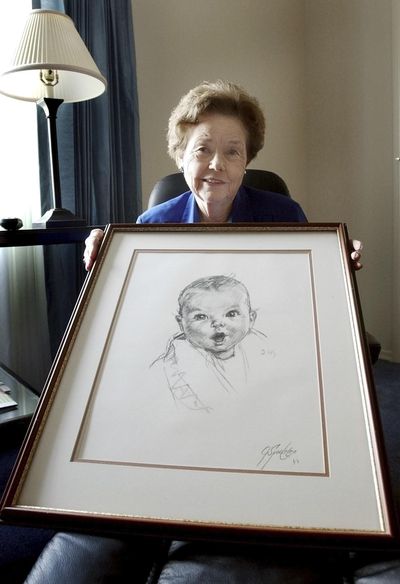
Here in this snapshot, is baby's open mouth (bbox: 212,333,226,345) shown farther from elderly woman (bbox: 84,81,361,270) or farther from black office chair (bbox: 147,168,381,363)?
black office chair (bbox: 147,168,381,363)

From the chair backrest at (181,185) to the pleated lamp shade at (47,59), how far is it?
1.18 feet

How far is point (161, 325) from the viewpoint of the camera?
712 mm

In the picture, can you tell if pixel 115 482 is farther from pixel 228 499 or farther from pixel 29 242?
pixel 29 242

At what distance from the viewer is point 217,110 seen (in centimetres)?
120

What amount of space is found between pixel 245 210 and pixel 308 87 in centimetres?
196

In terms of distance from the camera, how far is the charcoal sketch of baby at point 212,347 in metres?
0.64

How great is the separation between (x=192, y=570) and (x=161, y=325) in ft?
1.05

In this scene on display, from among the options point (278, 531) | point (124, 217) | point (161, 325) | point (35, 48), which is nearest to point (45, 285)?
point (124, 217)

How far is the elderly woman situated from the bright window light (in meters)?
0.74

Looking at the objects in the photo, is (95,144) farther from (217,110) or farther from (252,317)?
(252,317)

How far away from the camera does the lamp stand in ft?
4.43

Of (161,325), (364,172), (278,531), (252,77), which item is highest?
(252,77)
